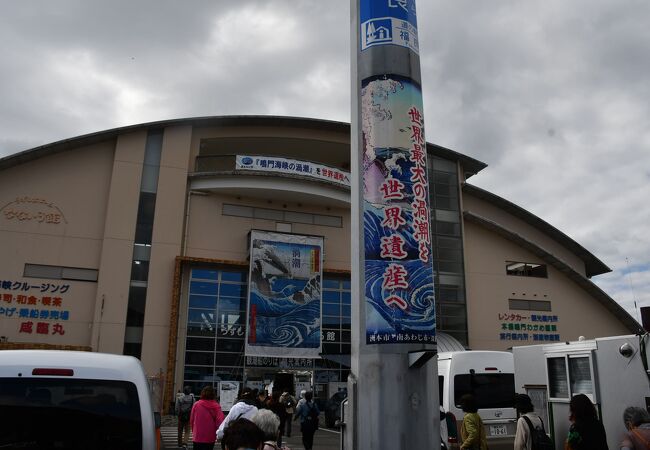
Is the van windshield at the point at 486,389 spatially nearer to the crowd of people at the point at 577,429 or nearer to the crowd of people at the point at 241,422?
the crowd of people at the point at 241,422

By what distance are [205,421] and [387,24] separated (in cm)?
762

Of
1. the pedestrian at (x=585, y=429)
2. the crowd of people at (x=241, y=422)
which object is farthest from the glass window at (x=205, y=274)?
the pedestrian at (x=585, y=429)

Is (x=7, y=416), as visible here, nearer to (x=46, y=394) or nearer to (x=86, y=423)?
(x=46, y=394)

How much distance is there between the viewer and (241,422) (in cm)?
357

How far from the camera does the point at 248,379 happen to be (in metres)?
27.1

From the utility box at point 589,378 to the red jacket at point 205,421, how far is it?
5.06 m

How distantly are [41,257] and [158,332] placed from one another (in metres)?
6.32

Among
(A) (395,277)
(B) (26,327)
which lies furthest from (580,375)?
(B) (26,327)

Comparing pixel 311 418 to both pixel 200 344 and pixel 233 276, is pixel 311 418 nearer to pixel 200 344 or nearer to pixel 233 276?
pixel 200 344

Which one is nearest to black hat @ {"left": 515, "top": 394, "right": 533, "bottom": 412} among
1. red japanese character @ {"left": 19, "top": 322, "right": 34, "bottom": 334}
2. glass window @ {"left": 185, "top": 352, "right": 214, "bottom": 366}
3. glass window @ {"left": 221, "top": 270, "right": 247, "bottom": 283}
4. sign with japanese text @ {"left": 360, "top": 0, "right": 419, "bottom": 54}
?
sign with japanese text @ {"left": 360, "top": 0, "right": 419, "bottom": 54}

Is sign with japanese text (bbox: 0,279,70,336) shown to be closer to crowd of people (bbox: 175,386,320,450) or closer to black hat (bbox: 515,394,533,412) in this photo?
crowd of people (bbox: 175,386,320,450)

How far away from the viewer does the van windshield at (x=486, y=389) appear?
37.9 ft

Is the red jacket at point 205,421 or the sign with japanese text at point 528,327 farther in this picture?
the sign with japanese text at point 528,327

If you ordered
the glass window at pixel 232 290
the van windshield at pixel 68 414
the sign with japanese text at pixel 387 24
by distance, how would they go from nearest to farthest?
the van windshield at pixel 68 414 < the sign with japanese text at pixel 387 24 < the glass window at pixel 232 290
